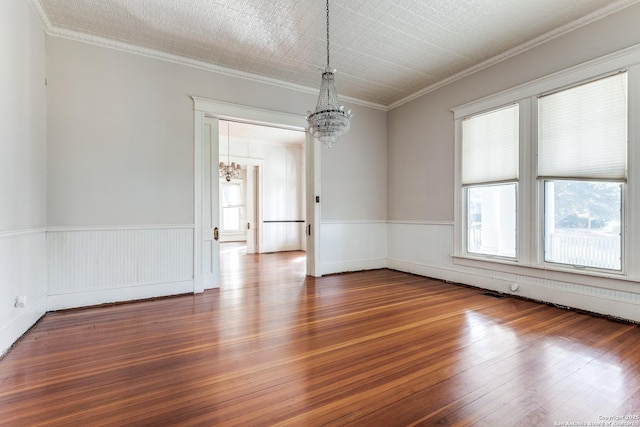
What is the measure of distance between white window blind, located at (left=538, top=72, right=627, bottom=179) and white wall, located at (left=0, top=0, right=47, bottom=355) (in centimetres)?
523

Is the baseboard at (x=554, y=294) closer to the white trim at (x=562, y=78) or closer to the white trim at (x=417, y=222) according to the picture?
the white trim at (x=417, y=222)

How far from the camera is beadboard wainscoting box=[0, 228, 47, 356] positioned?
2.38 m

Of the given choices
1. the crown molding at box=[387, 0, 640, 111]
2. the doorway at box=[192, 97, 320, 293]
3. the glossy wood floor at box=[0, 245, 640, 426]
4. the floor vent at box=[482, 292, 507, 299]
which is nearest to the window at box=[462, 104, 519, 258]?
the floor vent at box=[482, 292, 507, 299]

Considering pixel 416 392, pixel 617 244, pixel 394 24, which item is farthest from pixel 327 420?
pixel 394 24

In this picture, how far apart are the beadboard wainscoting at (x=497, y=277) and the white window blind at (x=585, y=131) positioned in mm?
1145

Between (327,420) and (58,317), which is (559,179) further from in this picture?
(58,317)

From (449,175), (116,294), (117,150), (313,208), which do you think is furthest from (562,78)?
(116,294)

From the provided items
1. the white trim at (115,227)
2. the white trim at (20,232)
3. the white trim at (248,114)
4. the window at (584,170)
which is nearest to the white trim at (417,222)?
the window at (584,170)

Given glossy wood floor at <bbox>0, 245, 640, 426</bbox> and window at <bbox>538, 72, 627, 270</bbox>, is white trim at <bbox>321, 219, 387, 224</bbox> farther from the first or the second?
window at <bbox>538, 72, 627, 270</bbox>

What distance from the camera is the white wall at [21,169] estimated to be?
2.38m

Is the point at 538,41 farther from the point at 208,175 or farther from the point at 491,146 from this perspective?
the point at 208,175

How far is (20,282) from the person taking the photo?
2686 millimetres

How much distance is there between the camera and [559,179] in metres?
3.51

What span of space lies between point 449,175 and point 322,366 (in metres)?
3.74
